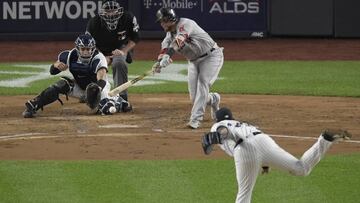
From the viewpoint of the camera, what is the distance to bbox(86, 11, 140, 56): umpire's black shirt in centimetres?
1716

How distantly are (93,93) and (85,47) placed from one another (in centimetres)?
94

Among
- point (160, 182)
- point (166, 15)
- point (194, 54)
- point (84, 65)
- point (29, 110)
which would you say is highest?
point (166, 15)

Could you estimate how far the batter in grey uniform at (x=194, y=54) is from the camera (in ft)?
48.2

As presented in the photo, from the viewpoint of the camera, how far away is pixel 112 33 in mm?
17172

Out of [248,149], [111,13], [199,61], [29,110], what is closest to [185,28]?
[199,61]

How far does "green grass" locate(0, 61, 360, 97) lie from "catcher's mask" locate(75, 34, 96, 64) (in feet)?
11.4

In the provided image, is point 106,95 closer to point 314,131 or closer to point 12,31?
point 314,131

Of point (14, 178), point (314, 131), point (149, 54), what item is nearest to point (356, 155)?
point (314, 131)

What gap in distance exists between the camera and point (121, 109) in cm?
1672

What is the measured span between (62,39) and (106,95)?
10.2 m

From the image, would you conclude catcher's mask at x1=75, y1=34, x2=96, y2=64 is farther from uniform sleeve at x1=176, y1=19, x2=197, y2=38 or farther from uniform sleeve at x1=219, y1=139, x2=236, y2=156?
uniform sleeve at x1=219, y1=139, x2=236, y2=156

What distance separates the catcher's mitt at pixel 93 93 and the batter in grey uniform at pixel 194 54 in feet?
3.02

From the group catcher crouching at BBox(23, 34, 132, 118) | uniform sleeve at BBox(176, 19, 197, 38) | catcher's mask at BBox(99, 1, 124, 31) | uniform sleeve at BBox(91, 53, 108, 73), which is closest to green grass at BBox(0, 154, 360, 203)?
uniform sleeve at BBox(176, 19, 197, 38)

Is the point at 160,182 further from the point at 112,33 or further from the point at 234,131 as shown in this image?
the point at 112,33
